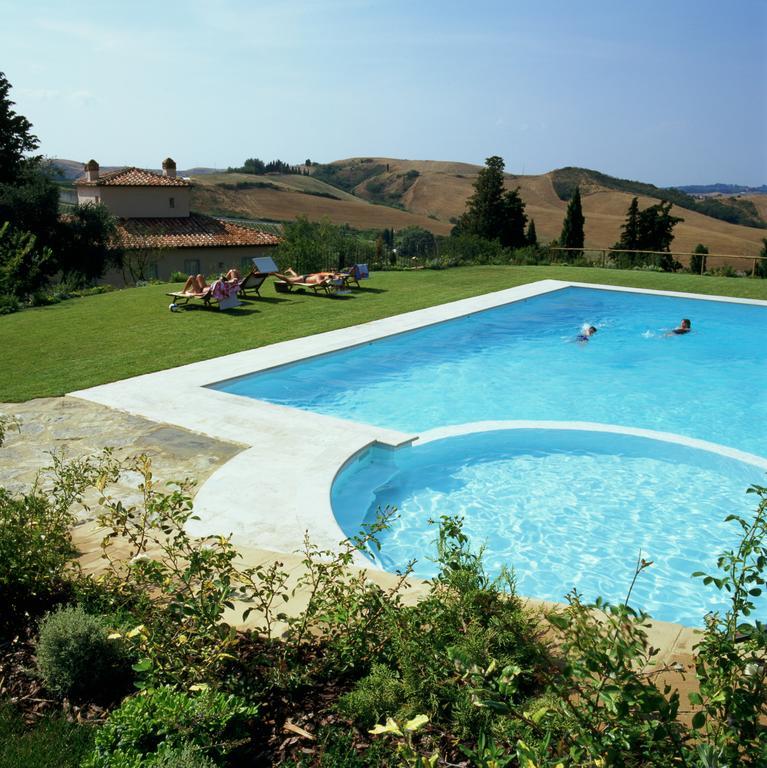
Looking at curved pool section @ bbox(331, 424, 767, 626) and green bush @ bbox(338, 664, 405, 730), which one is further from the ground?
green bush @ bbox(338, 664, 405, 730)

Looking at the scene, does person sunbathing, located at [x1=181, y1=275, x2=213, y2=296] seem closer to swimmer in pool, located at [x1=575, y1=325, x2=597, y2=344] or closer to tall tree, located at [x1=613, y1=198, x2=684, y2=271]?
swimmer in pool, located at [x1=575, y1=325, x2=597, y2=344]

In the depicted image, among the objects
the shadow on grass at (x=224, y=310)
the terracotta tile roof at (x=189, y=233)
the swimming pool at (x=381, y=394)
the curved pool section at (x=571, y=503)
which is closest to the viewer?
the swimming pool at (x=381, y=394)

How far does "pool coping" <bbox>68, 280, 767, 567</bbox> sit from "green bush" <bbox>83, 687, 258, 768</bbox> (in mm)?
2128

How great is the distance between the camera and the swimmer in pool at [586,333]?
14.3 meters

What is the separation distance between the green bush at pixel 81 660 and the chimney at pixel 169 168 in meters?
39.1

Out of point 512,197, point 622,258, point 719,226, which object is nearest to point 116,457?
point 622,258

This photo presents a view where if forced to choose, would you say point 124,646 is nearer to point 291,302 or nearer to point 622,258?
point 291,302

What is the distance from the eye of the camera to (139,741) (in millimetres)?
2656

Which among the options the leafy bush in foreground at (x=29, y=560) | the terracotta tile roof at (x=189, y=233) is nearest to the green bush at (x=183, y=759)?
the leafy bush in foreground at (x=29, y=560)

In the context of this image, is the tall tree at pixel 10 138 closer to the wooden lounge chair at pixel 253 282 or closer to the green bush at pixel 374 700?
the wooden lounge chair at pixel 253 282

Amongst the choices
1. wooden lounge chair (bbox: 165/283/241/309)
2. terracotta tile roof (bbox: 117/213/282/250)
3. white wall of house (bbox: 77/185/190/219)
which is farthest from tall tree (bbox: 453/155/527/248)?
wooden lounge chair (bbox: 165/283/241/309)

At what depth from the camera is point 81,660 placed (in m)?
3.11

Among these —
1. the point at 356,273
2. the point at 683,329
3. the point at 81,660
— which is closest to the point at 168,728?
the point at 81,660

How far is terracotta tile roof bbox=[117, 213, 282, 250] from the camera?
115 ft
